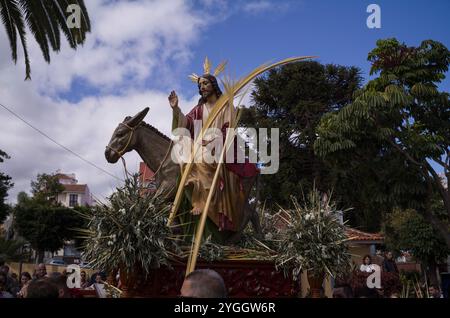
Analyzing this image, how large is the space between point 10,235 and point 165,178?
198 ft

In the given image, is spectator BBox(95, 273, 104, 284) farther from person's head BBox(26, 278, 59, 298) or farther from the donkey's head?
person's head BBox(26, 278, 59, 298)

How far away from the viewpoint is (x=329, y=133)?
1833 centimetres

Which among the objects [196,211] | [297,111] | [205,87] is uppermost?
[297,111]

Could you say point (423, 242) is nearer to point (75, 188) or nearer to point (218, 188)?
point (218, 188)

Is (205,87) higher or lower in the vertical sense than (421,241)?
higher

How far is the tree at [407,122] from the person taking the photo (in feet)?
55.2

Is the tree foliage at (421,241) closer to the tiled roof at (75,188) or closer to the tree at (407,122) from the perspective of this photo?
the tree at (407,122)

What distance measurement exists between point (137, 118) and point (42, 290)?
5.41 m

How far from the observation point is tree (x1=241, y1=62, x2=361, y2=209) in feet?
91.7

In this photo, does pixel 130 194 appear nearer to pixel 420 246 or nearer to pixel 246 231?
pixel 246 231

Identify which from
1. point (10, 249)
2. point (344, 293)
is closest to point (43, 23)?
point (344, 293)

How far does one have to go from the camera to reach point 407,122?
58.0ft
